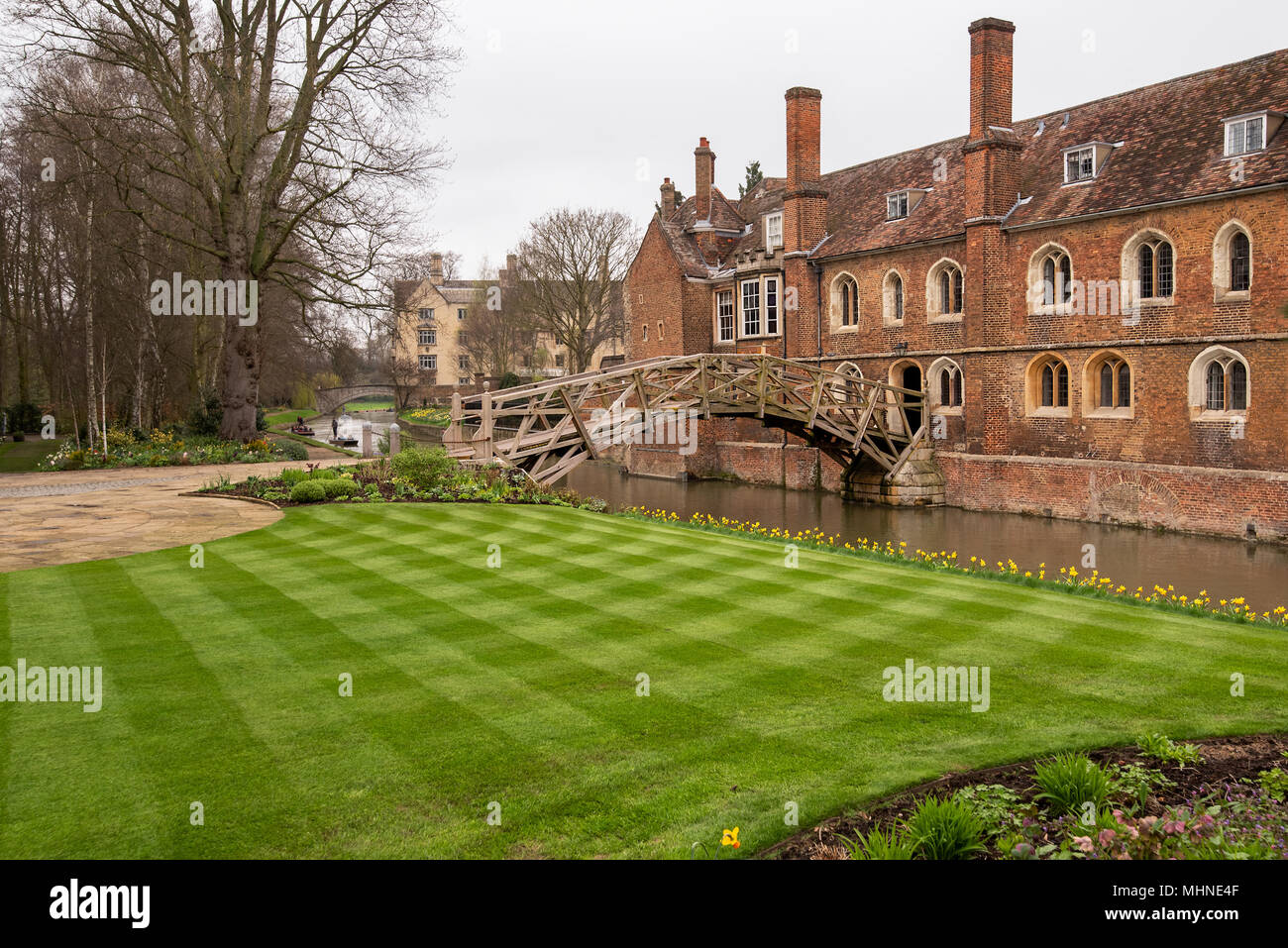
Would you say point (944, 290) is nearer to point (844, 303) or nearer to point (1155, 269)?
point (844, 303)

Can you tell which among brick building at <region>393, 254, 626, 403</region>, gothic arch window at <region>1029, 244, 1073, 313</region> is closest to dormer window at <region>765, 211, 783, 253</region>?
gothic arch window at <region>1029, 244, 1073, 313</region>

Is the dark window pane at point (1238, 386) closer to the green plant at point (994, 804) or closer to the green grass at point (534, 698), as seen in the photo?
the green grass at point (534, 698)

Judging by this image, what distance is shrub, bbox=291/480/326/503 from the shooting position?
56.1 feet

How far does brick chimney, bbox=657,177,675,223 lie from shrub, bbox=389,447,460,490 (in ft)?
95.1

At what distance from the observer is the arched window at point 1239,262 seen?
23.1 m

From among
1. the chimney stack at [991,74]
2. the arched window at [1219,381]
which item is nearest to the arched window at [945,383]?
the chimney stack at [991,74]

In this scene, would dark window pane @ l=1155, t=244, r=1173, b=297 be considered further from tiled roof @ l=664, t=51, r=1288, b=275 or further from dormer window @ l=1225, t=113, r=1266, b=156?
dormer window @ l=1225, t=113, r=1266, b=156

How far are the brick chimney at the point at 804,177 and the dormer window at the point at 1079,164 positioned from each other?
10308 mm

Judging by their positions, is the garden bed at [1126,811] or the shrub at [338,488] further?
the shrub at [338,488]

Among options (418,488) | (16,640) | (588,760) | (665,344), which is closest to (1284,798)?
(588,760)

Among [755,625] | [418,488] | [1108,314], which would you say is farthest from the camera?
[1108,314]

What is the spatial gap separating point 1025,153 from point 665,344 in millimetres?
17547
